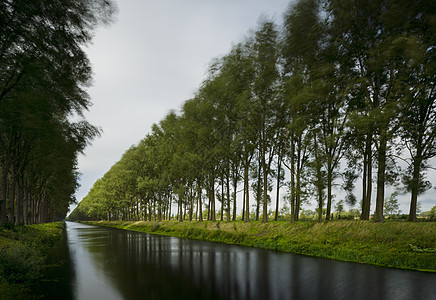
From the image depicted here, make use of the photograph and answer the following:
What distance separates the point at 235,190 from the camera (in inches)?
1480

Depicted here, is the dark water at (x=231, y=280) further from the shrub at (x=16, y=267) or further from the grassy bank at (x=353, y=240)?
the grassy bank at (x=353, y=240)

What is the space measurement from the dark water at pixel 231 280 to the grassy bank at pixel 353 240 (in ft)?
3.93

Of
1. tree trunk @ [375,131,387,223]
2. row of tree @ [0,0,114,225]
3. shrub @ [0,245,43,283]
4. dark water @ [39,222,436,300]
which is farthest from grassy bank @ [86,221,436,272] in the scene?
row of tree @ [0,0,114,225]

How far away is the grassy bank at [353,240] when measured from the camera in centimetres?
1402

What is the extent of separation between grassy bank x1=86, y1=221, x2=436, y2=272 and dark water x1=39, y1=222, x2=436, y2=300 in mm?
1197

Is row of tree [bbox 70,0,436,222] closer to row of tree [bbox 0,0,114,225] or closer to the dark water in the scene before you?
the dark water

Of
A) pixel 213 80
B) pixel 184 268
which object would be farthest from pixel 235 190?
pixel 184 268

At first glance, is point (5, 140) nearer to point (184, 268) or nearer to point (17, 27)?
point (17, 27)

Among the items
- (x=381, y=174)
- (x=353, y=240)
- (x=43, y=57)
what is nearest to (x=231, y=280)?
(x=353, y=240)

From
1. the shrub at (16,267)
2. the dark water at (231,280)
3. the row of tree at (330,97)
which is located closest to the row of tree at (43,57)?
the shrub at (16,267)

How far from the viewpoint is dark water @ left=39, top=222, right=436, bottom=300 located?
9477mm

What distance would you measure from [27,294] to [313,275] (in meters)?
11.2

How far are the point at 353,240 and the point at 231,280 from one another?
9956 mm

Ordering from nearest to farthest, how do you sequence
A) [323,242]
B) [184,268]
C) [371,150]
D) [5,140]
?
[184,268], [323,242], [371,150], [5,140]
